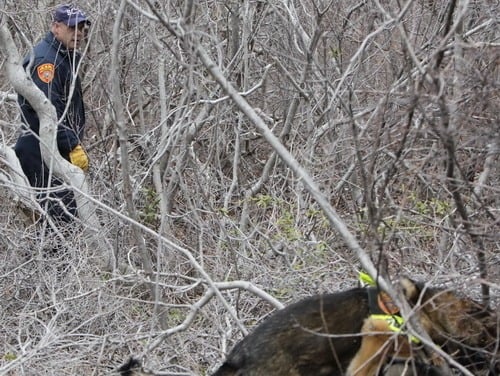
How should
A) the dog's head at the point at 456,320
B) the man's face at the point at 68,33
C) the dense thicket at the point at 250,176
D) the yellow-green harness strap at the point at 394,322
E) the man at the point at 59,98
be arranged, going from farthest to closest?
1. the man's face at the point at 68,33
2. the man at the point at 59,98
3. the dog's head at the point at 456,320
4. the dense thicket at the point at 250,176
5. the yellow-green harness strap at the point at 394,322

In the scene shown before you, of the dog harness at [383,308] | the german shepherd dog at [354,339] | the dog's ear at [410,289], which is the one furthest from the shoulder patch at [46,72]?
the dog's ear at [410,289]

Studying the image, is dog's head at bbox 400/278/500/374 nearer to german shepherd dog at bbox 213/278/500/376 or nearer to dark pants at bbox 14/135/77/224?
german shepherd dog at bbox 213/278/500/376

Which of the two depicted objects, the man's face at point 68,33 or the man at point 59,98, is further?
the man's face at point 68,33

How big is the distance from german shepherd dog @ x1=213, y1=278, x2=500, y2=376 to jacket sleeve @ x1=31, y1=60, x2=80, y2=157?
3.52 meters

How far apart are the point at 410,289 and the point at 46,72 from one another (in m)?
4.42

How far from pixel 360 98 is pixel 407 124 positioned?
163 inches

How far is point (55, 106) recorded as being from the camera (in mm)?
8047

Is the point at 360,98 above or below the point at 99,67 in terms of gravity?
below

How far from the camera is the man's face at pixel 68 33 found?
8.05 m

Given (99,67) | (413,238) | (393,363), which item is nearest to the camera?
(393,363)

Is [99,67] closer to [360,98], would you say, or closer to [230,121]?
[230,121]

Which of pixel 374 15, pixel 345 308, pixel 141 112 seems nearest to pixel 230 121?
pixel 141 112

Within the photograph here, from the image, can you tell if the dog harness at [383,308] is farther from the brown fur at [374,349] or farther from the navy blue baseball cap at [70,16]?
the navy blue baseball cap at [70,16]

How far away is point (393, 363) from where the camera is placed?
15.1 feet
